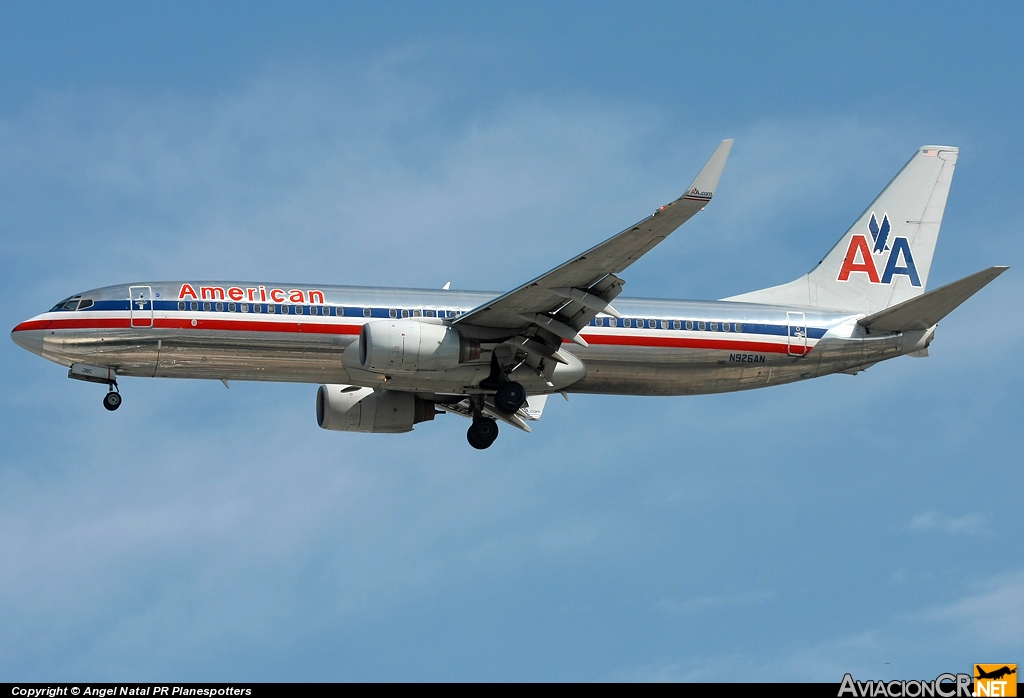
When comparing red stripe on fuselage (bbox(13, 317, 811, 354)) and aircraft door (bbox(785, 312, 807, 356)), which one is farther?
aircraft door (bbox(785, 312, 807, 356))

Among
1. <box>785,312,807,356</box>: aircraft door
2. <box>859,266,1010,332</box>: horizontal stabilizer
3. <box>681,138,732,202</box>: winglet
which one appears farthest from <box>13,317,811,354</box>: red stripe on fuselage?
<box>859,266,1010,332</box>: horizontal stabilizer

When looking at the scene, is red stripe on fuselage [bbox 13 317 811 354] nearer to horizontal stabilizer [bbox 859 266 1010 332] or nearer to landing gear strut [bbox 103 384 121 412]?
landing gear strut [bbox 103 384 121 412]

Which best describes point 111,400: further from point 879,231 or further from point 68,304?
point 879,231

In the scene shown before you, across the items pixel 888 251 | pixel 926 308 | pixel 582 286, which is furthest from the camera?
pixel 888 251

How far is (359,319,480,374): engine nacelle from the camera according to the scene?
38844 mm

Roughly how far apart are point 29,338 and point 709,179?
20.1 metres

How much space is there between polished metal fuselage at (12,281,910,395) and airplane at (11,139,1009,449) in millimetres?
43

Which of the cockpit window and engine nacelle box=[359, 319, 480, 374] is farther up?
the cockpit window

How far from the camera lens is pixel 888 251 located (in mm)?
48406

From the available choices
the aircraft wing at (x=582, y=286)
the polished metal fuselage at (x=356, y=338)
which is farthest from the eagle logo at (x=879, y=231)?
the aircraft wing at (x=582, y=286)

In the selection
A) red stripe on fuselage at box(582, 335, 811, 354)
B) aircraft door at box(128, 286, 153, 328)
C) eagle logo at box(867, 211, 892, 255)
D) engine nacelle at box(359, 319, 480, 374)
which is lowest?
engine nacelle at box(359, 319, 480, 374)

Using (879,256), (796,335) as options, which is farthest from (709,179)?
(879,256)

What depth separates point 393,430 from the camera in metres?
46.0

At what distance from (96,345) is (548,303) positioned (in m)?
12.9
